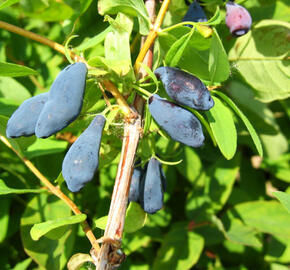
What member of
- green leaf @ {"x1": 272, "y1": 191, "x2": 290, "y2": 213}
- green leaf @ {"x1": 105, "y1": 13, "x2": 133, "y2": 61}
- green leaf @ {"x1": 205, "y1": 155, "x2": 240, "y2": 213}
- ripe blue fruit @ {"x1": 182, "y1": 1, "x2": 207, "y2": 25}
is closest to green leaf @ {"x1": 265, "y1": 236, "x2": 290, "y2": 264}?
green leaf @ {"x1": 205, "y1": 155, "x2": 240, "y2": 213}

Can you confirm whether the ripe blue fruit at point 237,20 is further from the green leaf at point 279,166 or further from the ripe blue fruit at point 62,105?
the green leaf at point 279,166

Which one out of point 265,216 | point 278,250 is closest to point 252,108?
point 265,216

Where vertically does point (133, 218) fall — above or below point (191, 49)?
below

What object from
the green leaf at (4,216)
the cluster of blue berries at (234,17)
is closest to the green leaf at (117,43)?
the cluster of blue berries at (234,17)

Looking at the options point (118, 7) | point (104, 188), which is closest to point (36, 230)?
point (118, 7)

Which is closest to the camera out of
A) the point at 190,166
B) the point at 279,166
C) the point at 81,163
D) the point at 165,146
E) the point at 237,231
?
the point at 81,163

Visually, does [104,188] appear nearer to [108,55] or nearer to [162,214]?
[162,214]

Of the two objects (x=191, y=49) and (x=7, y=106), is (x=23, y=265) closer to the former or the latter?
(x=7, y=106)

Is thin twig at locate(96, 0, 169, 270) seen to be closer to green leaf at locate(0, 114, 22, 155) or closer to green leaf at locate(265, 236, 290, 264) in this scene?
green leaf at locate(0, 114, 22, 155)
